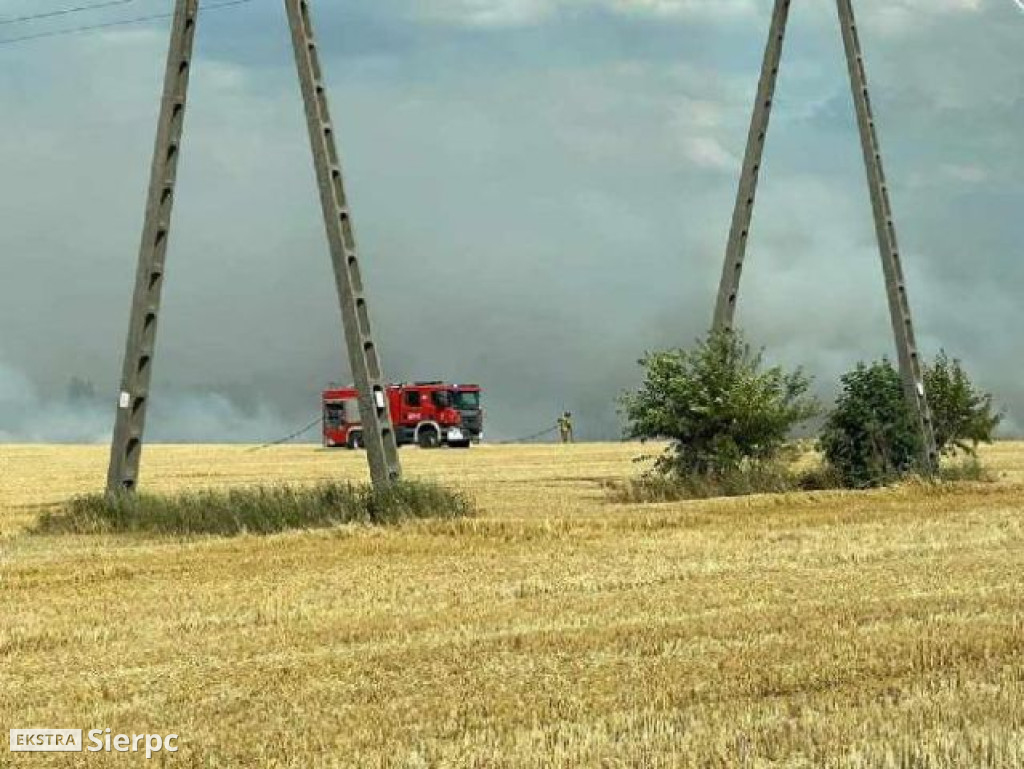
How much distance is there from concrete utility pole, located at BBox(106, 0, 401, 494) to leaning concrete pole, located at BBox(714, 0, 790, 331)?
1003 cm

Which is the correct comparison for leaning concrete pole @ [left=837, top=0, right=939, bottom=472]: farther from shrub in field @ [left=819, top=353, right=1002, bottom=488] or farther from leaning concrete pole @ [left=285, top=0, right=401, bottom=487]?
leaning concrete pole @ [left=285, top=0, right=401, bottom=487]

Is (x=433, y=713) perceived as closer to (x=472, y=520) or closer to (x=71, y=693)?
(x=71, y=693)

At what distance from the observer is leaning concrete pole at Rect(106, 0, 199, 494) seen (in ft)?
89.0

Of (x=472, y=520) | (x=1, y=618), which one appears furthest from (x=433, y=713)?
(x=472, y=520)

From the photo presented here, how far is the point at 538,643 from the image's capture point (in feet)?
40.1

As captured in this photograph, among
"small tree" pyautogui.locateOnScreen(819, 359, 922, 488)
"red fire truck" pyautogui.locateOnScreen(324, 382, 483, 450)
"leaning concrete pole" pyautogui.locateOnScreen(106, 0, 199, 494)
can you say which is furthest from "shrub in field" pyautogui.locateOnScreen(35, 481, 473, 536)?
"red fire truck" pyautogui.locateOnScreen(324, 382, 483, 450)

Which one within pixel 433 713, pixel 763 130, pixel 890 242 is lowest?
pixel 433 713

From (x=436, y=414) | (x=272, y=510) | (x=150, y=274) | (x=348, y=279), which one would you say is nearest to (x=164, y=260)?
(x=150, y=274)

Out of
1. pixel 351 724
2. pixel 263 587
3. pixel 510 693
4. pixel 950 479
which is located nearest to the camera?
pixel 351 724

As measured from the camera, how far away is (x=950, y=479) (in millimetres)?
33219

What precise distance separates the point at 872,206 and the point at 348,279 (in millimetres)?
12533

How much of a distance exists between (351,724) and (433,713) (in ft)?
1.64

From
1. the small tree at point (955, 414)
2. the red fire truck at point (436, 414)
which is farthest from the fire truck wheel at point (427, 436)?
the small tree at point (955, 414)

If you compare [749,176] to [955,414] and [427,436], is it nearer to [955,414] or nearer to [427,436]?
[955,414]
